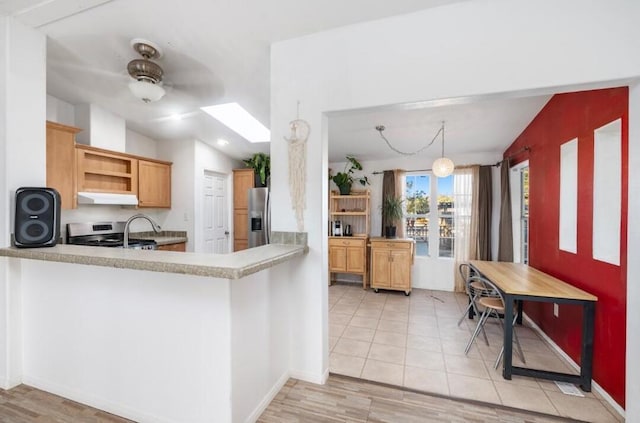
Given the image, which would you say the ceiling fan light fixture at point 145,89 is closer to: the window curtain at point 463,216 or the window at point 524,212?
the window curtain at point 463,216

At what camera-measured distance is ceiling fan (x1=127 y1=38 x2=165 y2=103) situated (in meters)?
2.30

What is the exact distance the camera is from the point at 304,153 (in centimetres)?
211

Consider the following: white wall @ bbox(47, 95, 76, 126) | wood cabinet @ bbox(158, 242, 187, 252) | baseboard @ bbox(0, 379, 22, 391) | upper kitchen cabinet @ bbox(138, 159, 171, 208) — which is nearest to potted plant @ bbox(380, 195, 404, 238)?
wood cabinet @ bbox(158, 242, 187, 252)

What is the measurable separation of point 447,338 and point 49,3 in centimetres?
442

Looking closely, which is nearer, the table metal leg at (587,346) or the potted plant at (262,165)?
the table metal leg at (587,346)

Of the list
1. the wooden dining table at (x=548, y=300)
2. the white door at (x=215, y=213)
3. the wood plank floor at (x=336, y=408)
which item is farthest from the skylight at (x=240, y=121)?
the wooden dining table at (x=548, y=300)

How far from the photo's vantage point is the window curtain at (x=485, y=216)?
Result: 167 inches

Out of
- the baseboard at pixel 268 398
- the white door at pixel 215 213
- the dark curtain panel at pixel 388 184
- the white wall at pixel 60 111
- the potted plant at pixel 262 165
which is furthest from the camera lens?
the white door at pixel 215 213

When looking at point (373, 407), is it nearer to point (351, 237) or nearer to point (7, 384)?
point (7, 384)

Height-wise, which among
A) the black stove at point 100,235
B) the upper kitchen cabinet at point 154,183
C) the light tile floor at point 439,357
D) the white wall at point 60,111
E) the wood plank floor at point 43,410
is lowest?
the light tile floor at point 439,357

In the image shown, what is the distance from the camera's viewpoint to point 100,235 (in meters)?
3.89

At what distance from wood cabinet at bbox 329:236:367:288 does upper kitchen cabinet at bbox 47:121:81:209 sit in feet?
12.1

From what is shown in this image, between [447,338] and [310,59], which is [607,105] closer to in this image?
[310,59]

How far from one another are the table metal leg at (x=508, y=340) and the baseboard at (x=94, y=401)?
96.5 inches
